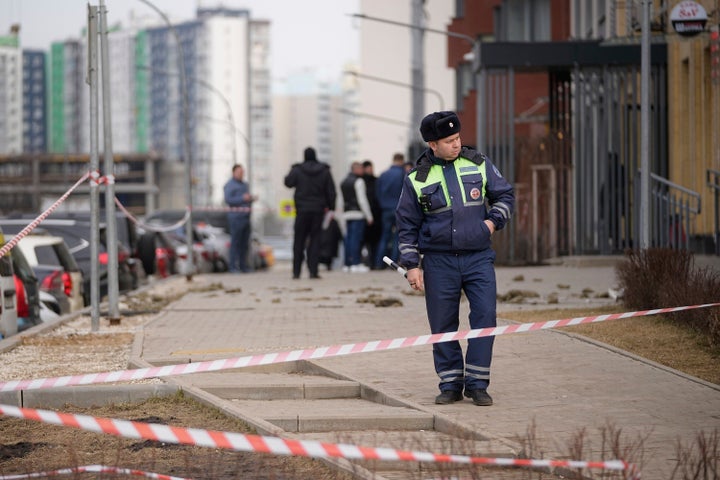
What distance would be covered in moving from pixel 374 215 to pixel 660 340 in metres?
17.5

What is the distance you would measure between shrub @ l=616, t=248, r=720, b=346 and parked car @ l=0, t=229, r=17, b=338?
564cm

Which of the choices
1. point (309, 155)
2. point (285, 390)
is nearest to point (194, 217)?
point (309, 155)

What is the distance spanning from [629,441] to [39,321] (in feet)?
32.2

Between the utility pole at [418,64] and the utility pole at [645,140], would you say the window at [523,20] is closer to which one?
the utility pole at [645,140]

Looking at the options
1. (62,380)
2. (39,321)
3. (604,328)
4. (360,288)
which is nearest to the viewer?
(62,380)

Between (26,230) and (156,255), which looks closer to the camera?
(26,230)

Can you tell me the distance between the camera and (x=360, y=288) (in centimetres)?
2130

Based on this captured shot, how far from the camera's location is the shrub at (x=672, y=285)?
11953 millimetres

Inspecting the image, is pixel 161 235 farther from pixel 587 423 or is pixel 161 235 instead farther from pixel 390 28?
pixel 390 28

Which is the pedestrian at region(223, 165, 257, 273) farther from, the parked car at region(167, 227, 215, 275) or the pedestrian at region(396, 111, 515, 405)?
the pedestrian at region(396, 111, 515, 405)

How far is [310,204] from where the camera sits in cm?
2477

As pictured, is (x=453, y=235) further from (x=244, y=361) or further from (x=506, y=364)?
(x=506, y=364)

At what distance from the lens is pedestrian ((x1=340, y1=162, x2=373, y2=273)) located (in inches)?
1117

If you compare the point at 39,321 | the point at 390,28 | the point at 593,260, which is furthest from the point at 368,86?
the point at 39,321
